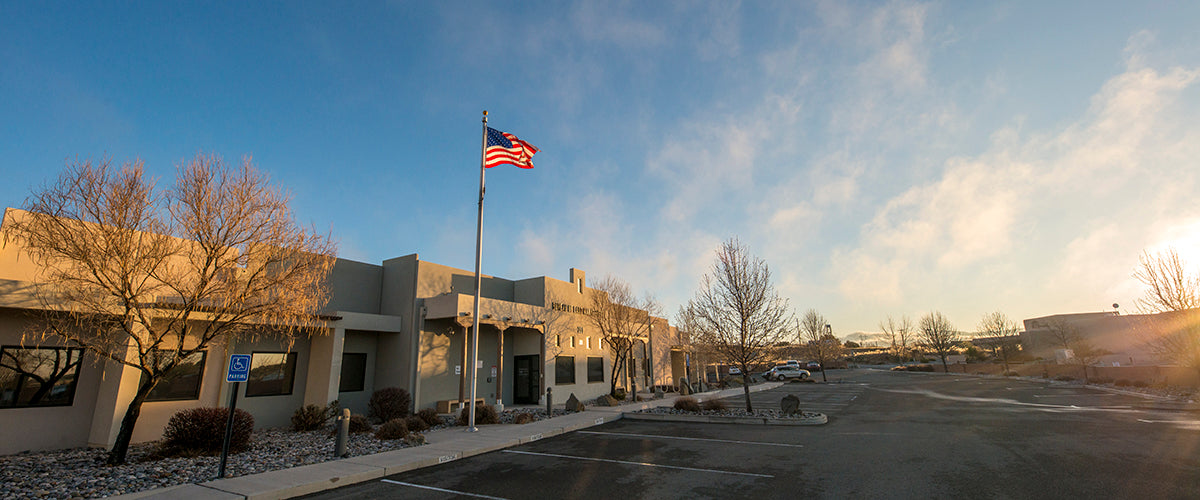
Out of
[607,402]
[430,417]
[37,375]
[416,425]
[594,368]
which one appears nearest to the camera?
[37,375]

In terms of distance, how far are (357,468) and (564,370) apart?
16.5 m

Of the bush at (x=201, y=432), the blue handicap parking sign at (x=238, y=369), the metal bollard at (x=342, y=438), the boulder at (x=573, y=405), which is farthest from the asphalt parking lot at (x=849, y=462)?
the bush at (x=201, y=432)

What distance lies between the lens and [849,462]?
949cm

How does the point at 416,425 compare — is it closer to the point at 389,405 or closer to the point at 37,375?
the point at 389,405

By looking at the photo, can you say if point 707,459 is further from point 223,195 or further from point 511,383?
point 511,383

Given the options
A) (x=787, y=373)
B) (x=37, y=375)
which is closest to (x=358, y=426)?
(x=37, y=375)

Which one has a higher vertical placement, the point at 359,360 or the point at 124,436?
the point at 359,360

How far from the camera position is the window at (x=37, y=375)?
11898 mm

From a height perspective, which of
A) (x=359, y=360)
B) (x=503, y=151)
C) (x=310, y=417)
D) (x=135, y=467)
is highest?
(x=503, y=151)

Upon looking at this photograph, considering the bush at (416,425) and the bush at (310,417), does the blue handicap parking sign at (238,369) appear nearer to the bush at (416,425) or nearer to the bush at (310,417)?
the bush at (416,425)

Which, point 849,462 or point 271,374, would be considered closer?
point 849,462

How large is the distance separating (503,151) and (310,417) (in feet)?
36.6

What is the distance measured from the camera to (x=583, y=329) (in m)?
27.4

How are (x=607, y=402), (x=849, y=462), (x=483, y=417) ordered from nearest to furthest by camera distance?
(x=849, y=462)
(x=483, y=417)
(x=607, y=402)
